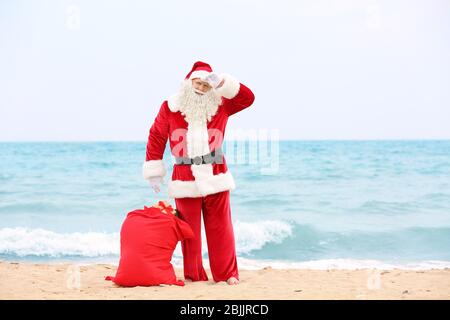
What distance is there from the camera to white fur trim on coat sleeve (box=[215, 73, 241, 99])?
318cm

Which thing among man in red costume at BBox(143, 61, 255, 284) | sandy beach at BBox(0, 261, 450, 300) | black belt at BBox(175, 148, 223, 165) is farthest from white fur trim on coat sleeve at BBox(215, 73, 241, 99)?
sandy beach at BBox(0, 261, 450, 300)

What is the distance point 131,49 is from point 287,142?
12.8ft

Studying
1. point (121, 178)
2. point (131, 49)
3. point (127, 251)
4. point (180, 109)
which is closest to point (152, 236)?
point (127, 251)

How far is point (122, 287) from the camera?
3.15 metres

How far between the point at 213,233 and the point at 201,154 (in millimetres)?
448

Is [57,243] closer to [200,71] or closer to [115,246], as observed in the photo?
[115,246]

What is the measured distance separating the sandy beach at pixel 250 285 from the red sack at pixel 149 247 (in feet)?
0.23

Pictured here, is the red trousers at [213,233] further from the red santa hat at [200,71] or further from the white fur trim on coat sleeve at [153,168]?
the red santa hat at [200,71]

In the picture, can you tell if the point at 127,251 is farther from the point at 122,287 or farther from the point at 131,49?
→ the point at 131,49

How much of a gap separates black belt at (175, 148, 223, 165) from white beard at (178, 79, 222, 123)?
0.60 feet

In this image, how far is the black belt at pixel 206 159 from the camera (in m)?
3.24

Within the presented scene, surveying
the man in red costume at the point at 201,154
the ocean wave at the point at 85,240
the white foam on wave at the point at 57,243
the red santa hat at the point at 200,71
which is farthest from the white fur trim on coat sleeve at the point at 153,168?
the white foam on wave at the point at 57,243

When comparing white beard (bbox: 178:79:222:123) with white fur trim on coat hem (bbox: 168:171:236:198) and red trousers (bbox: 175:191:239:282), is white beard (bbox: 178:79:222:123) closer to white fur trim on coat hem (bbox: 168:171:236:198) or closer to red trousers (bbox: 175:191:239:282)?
white fur trim on coat hem (bbox: 168:171:236:198)

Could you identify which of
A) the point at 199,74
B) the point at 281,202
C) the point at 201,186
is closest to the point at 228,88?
the point at 199,74
